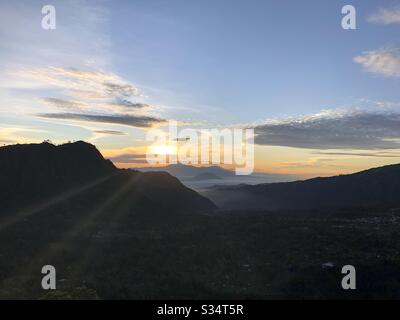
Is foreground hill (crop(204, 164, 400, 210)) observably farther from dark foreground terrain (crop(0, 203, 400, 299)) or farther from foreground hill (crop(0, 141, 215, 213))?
dark foreground terrain (crop(0, 203, 400, 299))

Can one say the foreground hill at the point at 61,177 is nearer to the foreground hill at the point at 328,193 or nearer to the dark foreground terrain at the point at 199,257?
the dark foreground terrain at the point at 199,257

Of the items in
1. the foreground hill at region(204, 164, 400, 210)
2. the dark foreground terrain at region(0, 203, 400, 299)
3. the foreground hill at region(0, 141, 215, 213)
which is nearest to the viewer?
the dark foreground terrain at region(0, 203, 400, 299)

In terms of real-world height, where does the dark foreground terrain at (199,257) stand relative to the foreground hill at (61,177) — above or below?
below

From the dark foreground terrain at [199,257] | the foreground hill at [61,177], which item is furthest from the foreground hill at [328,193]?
the dark foreground terrain at [199,257]

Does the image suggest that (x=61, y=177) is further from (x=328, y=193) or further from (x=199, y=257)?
(x=328, y=193)

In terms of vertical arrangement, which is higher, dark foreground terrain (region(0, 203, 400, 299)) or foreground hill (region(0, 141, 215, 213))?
foreground hill (region(0, 141, 215, 213))

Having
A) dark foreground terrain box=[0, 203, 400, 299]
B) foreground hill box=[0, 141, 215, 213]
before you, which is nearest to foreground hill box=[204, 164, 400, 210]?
foreground hill box=[0, 141, 215, 213]
